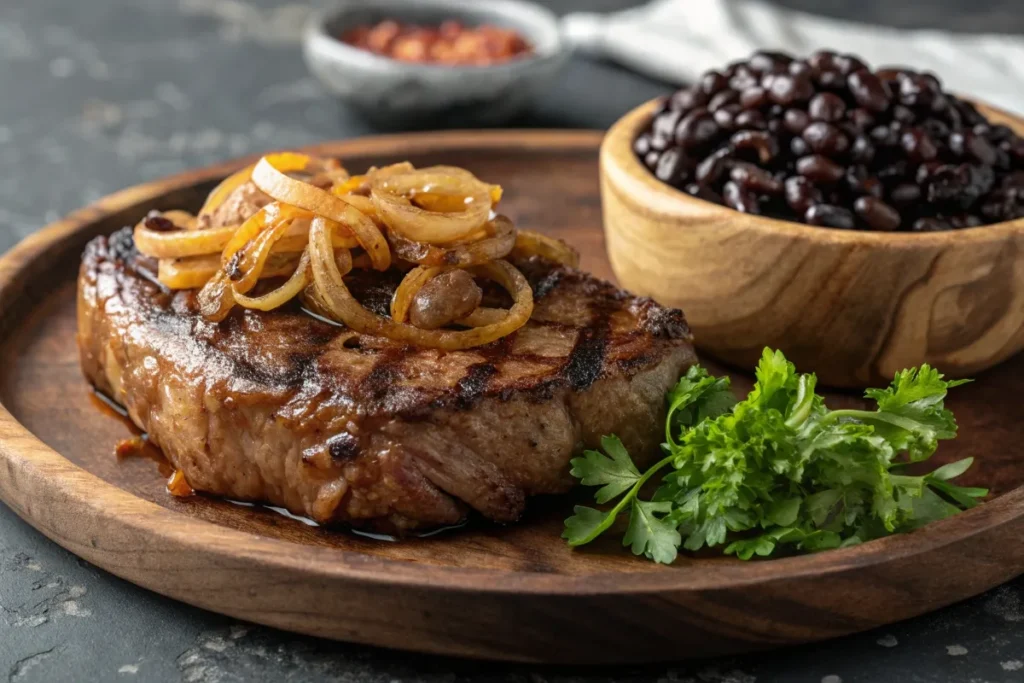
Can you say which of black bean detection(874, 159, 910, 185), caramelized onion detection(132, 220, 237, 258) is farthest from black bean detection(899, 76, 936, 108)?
caramelized onion detection(132, 220, 237, 258)

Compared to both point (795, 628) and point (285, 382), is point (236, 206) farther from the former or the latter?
point (795, 628)

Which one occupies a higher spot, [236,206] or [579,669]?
[236,206]

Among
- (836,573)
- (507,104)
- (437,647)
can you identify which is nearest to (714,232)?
→ (836,573)

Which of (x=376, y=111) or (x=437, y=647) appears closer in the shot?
(x=437, y=647)

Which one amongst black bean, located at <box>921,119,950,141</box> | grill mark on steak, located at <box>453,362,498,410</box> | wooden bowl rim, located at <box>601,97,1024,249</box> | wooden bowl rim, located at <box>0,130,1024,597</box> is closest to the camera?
wooden bowl rim, located at <box>0,130,1024,597</box>

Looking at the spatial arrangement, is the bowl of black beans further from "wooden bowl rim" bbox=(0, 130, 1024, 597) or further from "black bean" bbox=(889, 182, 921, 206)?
"wooden bowl rim" bbox=(0, 130, 1024, 597)

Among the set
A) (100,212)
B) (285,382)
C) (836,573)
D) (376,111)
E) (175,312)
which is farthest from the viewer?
(376,111)

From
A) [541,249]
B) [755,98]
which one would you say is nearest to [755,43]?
[755,98]
